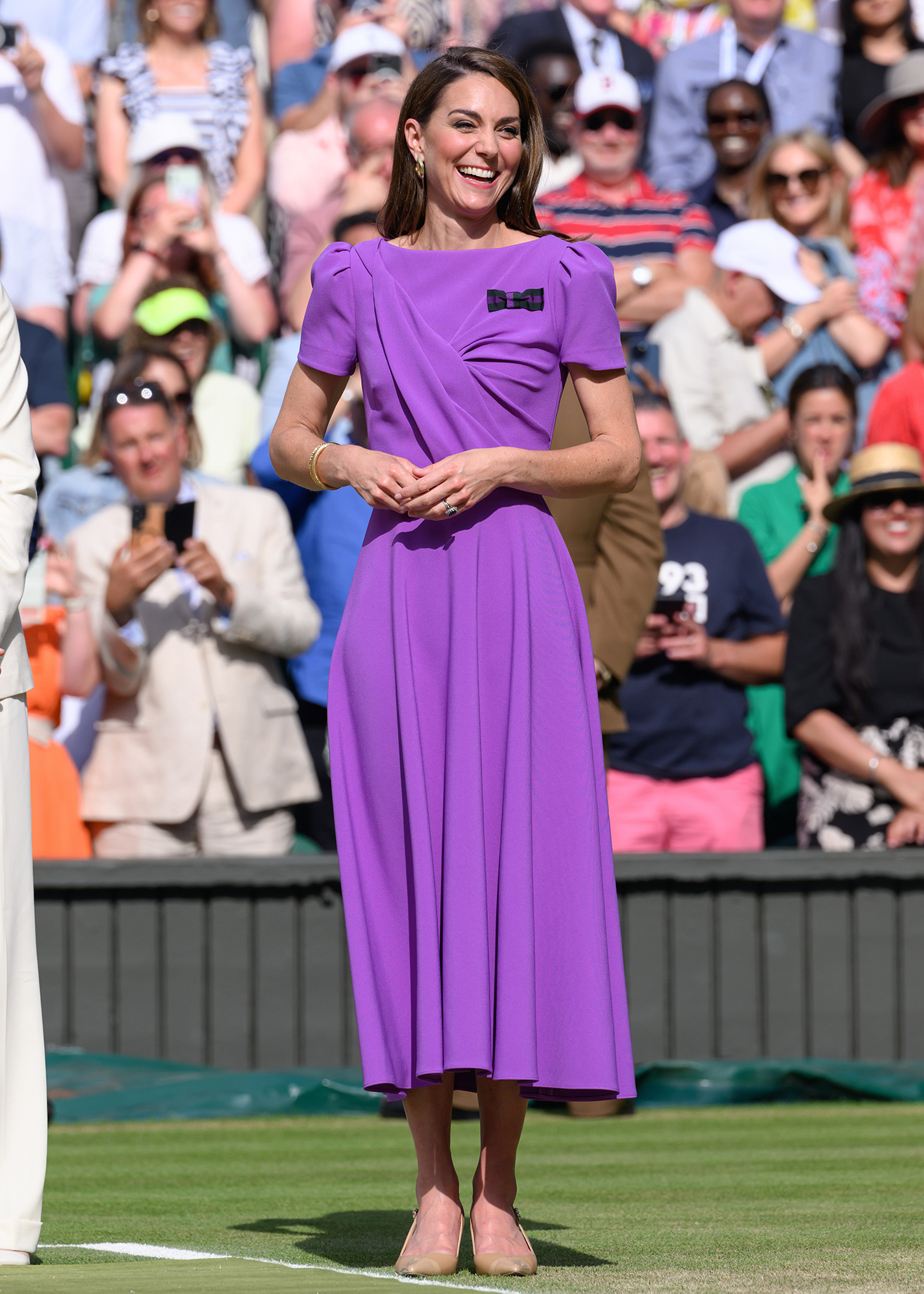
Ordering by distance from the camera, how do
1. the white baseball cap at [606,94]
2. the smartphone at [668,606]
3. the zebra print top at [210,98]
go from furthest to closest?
1. the zebra print top at [210,98]
2. the white baseball cap at [606,94]
3. the smartphone at [668,606]

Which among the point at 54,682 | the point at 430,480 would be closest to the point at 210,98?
the point at 54,682

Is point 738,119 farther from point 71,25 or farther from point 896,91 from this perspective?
point 71,25

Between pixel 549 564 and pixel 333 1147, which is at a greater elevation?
pixel 549 564

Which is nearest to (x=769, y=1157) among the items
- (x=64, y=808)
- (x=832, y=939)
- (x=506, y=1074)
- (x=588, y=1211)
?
(x=588, y=1211)

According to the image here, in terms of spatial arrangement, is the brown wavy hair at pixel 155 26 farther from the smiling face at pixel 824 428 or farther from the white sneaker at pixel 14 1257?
the white sneaker at pixel 14 1257

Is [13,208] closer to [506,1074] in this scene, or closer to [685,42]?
[685,42]

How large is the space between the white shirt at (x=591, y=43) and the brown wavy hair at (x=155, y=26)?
6.92 ft

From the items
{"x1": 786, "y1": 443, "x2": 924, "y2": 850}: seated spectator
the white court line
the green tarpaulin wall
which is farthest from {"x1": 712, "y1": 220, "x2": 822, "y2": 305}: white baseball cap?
the white court line

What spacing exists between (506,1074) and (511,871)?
1.20 feet

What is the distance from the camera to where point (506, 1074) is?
3756mm

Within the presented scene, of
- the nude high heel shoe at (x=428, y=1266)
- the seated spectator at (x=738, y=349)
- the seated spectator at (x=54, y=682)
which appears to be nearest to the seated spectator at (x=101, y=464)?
the seated spectator at (x=54, y=682)

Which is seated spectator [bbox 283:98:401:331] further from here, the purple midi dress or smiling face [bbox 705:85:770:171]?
the purple midi dress

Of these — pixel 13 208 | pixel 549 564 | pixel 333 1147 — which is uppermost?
pixel 13 208

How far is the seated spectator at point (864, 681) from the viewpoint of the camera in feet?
26.8
